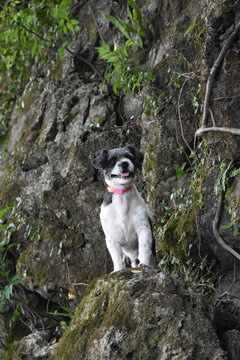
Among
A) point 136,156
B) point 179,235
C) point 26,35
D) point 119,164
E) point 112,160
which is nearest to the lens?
point 119,164

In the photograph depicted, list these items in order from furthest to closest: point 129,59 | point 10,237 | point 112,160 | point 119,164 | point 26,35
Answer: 1. point 26,35
2. point 10,237
3. point 129,59
4. point 112,160
5. point 119,164

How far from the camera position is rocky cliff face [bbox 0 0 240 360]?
3.78 meters

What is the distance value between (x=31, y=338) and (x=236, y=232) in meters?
2.52

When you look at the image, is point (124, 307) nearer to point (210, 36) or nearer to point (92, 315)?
point (92, 315)

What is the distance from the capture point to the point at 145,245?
4.80 metres

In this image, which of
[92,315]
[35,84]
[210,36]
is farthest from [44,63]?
[92,315]

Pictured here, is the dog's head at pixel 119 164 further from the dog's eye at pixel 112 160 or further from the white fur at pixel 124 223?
the white fur at pixel 124 223

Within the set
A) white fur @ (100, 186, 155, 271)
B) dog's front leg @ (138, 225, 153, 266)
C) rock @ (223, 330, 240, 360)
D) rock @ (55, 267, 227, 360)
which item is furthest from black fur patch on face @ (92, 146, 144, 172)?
rock @ (223, 330, 240, 360)

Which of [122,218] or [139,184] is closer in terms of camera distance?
[122,218]

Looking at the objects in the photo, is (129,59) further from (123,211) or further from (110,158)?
(123,211)

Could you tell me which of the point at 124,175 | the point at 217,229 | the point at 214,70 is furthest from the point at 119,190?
the point at 214,70

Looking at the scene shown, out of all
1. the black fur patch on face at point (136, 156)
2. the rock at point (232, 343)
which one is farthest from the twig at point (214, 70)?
the rock at point (232, 343)

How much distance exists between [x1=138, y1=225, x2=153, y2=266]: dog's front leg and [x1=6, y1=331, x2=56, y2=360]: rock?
1.26 m

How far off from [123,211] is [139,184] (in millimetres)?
2255
